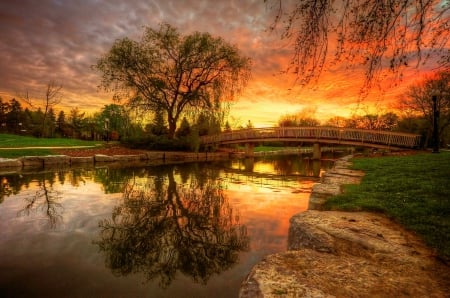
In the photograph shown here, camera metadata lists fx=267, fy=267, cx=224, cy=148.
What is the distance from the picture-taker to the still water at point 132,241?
3131mm

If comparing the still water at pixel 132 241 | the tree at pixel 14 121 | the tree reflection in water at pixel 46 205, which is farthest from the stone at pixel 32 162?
the tree at pixel 14 121

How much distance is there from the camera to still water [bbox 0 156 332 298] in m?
3.13

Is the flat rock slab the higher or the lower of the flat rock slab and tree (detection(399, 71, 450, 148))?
the lower

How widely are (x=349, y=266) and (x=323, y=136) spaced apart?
1016 inches

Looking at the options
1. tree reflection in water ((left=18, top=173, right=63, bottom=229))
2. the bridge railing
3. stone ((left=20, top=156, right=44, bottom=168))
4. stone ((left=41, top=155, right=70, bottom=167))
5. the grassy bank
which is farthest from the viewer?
the bridge railing

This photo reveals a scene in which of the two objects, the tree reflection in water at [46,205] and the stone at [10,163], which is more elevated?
the stone at [10,163]

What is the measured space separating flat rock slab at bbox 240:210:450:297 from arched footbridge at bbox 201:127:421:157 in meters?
22.7

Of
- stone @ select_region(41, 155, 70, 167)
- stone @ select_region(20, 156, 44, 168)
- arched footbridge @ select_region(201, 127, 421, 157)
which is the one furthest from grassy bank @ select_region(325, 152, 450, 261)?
arched footbridge @ select_region(201, 127, 421, 157)

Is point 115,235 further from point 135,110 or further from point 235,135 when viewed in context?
point 235,135

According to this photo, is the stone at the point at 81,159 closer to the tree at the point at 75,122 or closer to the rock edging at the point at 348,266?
the rock edging at the point at 348,266

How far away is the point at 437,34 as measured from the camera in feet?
11.9

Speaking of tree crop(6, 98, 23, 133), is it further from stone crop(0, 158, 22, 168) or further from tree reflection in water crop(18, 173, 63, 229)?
tree reflection in water crop(18, 173, 63, 229)

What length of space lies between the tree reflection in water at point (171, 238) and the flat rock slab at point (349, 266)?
1.17 m

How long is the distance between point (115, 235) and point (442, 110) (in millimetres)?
39984
